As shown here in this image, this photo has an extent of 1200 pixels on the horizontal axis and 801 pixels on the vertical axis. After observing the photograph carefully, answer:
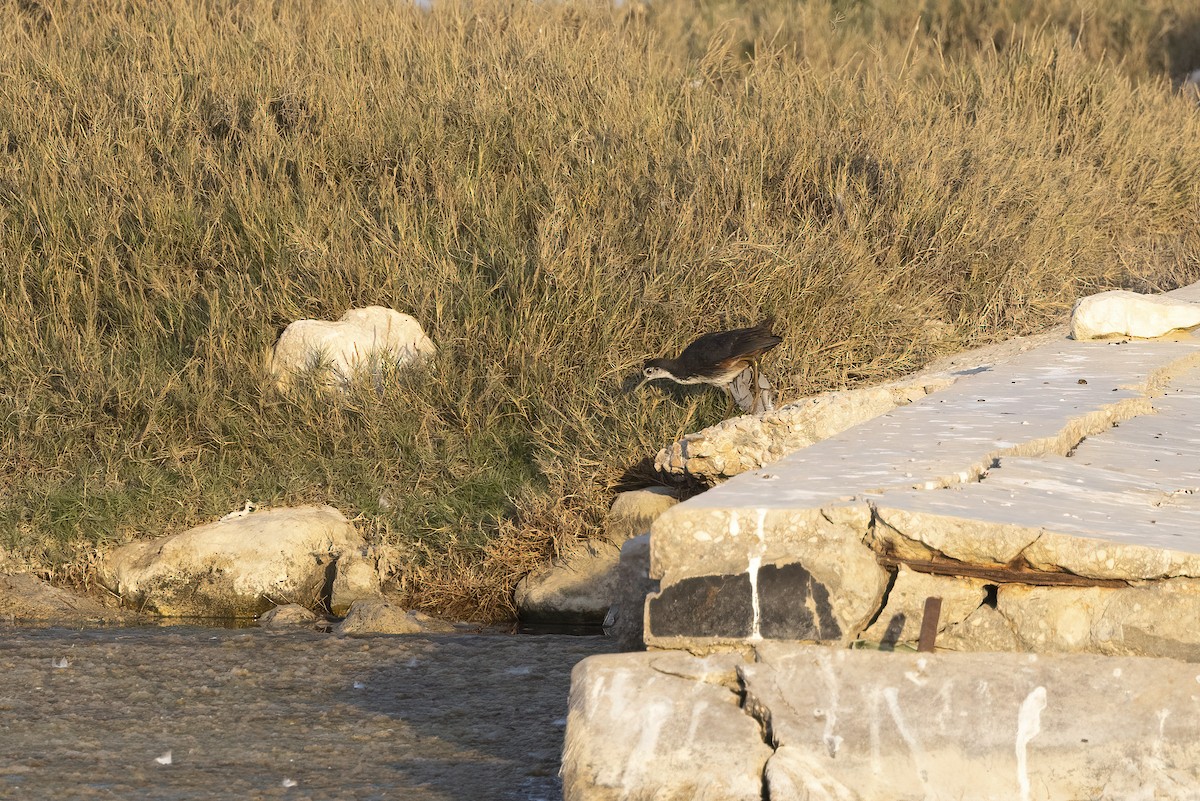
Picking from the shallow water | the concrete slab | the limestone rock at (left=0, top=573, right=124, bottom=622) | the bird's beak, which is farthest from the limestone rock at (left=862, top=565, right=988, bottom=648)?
the limestone rock at (left=0, top=573, right=124, bottom=622)

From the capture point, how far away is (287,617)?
188 inches

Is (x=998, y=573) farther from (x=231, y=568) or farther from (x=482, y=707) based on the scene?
(x=231, y=568)

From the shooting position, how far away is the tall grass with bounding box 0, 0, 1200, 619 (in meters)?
5.39

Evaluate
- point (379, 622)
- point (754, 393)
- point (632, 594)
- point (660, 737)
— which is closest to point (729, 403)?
point (754, 393)

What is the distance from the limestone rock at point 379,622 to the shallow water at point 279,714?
149 mm

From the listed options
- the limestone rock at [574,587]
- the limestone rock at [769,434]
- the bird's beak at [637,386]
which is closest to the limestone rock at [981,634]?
the limestone rock at [769,434]

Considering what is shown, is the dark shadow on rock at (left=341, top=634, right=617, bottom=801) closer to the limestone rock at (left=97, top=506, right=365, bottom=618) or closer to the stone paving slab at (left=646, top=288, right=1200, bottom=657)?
the stone paving slab at (left=646, top=288, right=1200, bottom=657)

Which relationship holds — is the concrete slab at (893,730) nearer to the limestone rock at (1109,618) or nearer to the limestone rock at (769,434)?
Result: the limestone rock at (1109,618)

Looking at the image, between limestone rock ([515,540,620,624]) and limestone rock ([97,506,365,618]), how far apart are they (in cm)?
75

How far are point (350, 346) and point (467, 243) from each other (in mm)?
837

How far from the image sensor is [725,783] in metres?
2.47

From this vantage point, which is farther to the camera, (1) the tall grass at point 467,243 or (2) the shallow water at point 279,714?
(1) the tall grass at point 467,243

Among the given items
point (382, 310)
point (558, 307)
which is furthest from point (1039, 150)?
point (382, 310)

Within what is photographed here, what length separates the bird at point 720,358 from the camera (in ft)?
16.3
